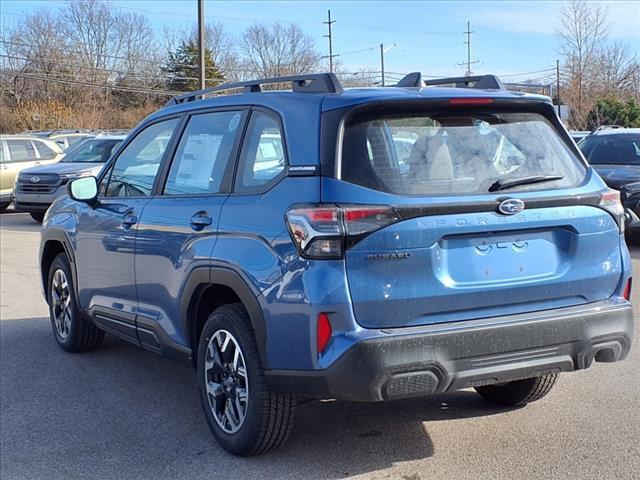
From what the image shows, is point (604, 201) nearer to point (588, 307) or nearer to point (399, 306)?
point (588, 307)

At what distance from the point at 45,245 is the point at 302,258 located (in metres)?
3.97

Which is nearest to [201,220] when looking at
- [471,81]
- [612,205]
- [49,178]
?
[471,81]

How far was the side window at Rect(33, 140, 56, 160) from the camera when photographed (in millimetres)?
20172

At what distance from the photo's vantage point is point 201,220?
4.41 metres

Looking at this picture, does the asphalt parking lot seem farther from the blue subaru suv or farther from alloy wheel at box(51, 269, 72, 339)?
alloy wheel at box(51, 269, 72, 339)

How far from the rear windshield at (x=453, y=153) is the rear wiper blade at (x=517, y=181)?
0.04ft

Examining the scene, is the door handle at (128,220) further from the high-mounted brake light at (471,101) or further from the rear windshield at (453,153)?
the high-mounted brake light at (471,101)

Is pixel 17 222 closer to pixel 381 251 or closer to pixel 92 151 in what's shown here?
pixel 92 151

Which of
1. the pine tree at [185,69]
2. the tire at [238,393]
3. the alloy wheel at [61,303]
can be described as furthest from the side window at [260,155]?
the pine tree at [185,69]

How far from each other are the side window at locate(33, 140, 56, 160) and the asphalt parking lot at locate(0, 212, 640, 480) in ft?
49.2

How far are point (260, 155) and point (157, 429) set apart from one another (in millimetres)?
1815

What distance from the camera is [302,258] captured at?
3.62 m

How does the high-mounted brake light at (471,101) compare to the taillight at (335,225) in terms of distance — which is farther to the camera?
the high-mounted brake light at (471,101)

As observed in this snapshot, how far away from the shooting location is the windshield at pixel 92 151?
1756 cm
